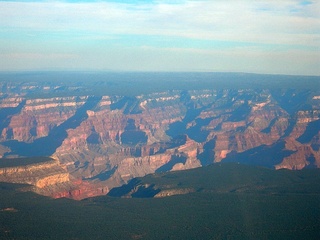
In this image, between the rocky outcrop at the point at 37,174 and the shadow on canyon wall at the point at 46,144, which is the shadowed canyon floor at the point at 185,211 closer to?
the rocky outcrop at the point at 37,174

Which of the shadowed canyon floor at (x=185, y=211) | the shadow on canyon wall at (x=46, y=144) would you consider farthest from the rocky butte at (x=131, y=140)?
the shadowed canyon floor at (x=185, y=211)

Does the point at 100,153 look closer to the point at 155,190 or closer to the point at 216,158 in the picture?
the point at 216,158

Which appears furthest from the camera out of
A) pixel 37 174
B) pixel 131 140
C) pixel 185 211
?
pixel 131 140

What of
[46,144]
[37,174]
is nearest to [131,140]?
[46,144]

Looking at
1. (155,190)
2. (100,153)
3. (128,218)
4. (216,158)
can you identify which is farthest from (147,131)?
(128,218)

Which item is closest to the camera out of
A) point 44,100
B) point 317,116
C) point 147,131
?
point 317,116

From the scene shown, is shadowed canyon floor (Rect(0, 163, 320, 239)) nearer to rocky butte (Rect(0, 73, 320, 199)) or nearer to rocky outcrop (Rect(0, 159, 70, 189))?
rocky outcrop (Rect(0, 159, 70, 189))

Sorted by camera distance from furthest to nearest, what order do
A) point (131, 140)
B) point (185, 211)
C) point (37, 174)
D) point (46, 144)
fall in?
point (131, 140) → point (46, 144) → point (37, 174) → point (185, 211)

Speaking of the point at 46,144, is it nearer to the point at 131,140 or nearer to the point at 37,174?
the point at 131,140

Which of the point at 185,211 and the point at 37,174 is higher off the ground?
the point at 185,211

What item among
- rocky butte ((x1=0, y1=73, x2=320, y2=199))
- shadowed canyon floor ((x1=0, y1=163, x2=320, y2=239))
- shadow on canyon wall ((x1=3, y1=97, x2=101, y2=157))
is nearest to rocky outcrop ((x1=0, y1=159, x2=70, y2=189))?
rocky butte ((x1=0, y1=73, x2=320, y2=199))

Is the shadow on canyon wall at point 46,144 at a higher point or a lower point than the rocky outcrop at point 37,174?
lower
